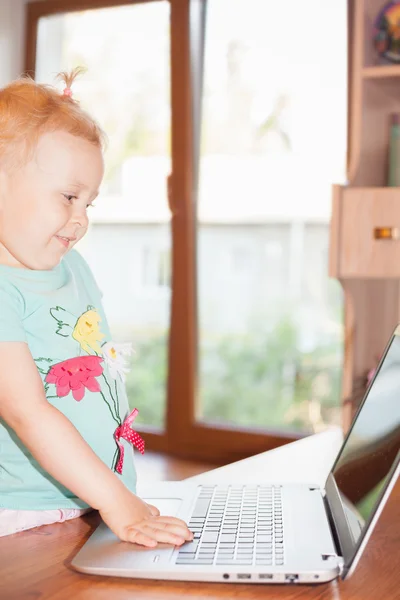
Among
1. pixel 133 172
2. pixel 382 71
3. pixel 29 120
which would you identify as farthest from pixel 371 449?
pixel 133 172

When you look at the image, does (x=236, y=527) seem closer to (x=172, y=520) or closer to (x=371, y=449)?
(x=172, y=520)

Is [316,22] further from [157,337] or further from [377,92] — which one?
[157,337]

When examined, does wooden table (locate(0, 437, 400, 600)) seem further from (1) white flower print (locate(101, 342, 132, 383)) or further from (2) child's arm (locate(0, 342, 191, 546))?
(1) white flower print (locate(101, 342, 132, 383))

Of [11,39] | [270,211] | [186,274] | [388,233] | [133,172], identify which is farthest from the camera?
[11,39]

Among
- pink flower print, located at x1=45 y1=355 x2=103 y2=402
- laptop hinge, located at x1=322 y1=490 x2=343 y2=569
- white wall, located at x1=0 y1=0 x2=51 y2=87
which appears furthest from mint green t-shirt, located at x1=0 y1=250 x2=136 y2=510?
white wall, located at x1=0 y1=0 x2=51 y2=87

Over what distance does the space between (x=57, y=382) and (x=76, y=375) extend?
3cm

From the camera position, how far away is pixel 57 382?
0.88m

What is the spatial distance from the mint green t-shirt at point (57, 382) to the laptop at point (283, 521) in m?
0.10

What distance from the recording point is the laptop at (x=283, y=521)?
0.68 metres

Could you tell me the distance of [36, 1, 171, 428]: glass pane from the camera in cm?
320

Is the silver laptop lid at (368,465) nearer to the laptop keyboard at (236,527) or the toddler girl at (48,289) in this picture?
the laptop keyboard at (236,527)

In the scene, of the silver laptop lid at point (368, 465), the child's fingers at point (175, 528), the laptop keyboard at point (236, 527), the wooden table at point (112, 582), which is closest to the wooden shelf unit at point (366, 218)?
the silver laptop lid at point (368, 465)

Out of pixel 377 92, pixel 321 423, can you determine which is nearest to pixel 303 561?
pixel 377 92

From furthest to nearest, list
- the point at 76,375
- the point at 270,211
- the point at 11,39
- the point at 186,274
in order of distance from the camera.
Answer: the point at 11,39
the point at 186,274
the point at 270,211
the point at 76,375
